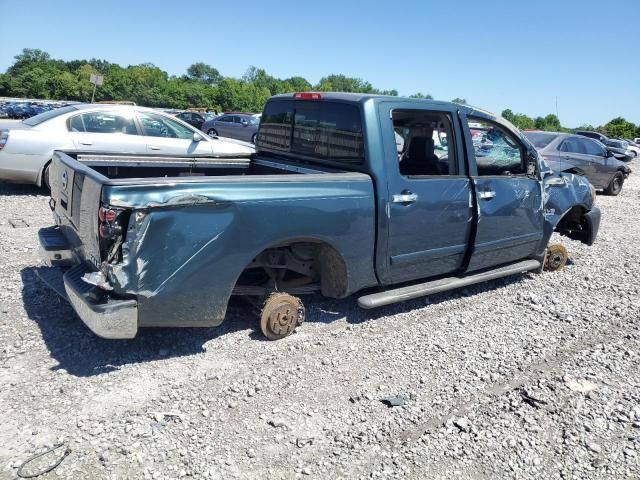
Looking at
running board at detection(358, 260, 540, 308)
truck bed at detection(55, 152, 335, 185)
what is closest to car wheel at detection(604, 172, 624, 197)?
running board at detection(358, 260, 540, 308)

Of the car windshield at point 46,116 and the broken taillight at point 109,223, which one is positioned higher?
the car windshield at point 46,116

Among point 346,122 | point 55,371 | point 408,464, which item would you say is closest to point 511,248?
point 346,122

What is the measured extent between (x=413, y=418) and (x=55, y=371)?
2.34 m

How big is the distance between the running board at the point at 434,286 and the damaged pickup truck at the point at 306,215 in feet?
0.06

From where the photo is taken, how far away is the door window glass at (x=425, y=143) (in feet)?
15.8

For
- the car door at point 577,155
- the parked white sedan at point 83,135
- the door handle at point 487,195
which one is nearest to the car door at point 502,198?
the door handle at point 487,195

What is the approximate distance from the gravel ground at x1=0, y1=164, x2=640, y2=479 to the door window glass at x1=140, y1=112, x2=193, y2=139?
4.57m

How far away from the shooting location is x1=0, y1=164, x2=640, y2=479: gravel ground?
2.77m

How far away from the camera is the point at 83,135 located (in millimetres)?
8359

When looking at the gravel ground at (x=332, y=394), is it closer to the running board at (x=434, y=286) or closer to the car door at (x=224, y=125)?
the running board at (x=434, y=286)

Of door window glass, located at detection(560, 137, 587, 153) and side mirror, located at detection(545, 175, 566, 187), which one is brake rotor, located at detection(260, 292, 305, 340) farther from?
door window glass, located at detection(560, 137, 587, 153)

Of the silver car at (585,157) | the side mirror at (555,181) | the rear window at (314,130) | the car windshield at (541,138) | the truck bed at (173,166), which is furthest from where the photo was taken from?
the silver car at (585,157)

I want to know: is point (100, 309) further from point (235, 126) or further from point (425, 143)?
point (235, 126)

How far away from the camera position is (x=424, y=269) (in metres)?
4.61
